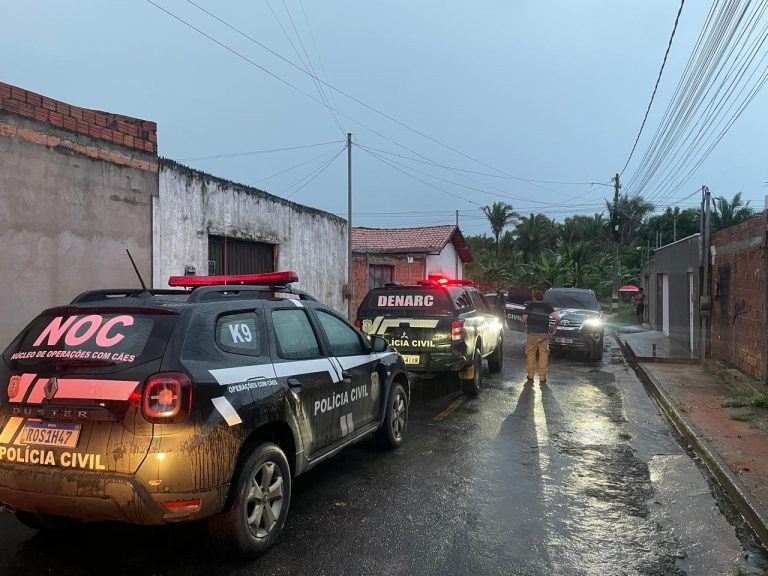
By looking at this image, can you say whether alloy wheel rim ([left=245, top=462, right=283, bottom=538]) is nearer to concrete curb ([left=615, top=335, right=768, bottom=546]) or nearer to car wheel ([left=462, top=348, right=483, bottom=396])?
concrete curb ([left=615, top=335, right=768, bottom=546])

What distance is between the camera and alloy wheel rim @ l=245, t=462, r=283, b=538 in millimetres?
3631

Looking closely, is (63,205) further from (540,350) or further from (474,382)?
(540,350)

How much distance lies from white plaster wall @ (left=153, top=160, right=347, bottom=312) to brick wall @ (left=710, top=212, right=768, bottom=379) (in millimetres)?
9064

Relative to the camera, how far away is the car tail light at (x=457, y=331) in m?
8.33

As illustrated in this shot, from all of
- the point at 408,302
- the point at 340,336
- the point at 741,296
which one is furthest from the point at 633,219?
the point at 340,336

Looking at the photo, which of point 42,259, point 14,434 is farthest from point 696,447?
point 42,259

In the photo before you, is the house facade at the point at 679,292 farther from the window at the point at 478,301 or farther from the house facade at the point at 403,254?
the house facade at the point at 403,254

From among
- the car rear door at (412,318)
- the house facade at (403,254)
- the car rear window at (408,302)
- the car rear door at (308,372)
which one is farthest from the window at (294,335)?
the house facade at (403,254)

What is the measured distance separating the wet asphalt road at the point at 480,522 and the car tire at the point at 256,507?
0.13m

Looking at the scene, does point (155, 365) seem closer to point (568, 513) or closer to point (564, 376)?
point (568, 513)

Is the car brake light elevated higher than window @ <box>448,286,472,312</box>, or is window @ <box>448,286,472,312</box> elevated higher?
the car brake light

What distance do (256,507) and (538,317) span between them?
7.82 m

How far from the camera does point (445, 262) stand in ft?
96.0

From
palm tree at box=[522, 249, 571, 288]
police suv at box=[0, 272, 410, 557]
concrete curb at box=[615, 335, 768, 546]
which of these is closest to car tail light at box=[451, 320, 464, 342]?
concrete curb at box=[615, 335, 768, 546]
